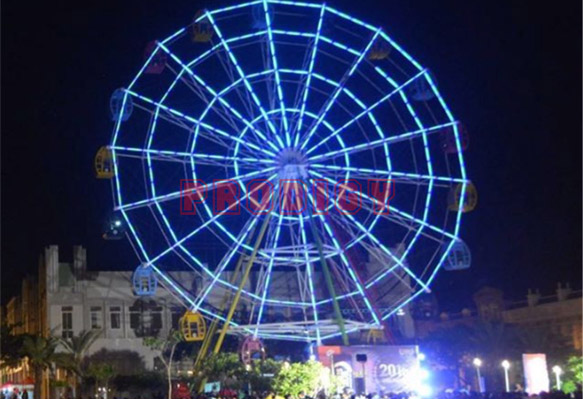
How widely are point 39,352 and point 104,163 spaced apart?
20455 millimetres

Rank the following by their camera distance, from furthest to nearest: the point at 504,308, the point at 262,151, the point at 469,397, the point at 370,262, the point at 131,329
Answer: the point at 504,308 < the point at 370,262 < the point at 131,329 < the point at 262,151 < the point at 469,397

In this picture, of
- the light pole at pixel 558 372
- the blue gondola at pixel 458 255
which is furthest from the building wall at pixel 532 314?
the blue gondola at pixel 458 255

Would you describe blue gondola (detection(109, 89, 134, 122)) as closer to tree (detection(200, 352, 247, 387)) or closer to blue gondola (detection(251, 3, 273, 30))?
blue gondola (detection(251, 3, 273, 30))

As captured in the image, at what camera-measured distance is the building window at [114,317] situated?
195 ft

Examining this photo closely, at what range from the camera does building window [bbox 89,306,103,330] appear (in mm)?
59062

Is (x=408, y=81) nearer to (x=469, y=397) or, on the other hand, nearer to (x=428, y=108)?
(x=428, y=108)

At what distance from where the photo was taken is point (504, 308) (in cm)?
7525

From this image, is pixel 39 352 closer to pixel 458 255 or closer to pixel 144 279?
pixel 144 279

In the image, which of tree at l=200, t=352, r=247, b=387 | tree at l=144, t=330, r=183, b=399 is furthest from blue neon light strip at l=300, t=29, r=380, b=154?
tree at l=144, t=330, r=183, b=399

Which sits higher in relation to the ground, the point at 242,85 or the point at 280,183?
the point at 242,85

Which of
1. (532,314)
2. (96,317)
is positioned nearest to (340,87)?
(96,317)

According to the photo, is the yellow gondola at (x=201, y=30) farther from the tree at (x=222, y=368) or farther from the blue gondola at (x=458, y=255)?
the tree at (x=222, y=368)

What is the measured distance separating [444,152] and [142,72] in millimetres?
12549

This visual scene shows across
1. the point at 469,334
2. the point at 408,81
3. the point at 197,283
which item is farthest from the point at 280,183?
the point at 469,334
